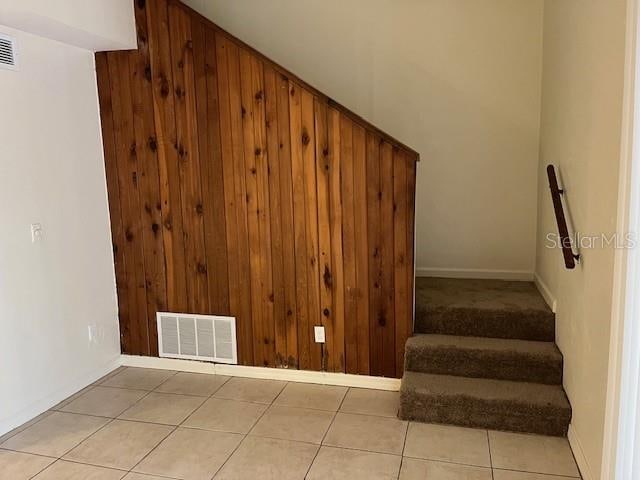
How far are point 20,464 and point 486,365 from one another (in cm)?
252

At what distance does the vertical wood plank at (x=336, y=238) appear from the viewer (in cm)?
312

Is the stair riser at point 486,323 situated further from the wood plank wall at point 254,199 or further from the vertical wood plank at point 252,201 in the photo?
the vertical wood plank at point 252,201

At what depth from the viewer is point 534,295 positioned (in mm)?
3486

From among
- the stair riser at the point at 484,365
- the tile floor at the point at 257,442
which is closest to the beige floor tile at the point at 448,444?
the tile floor at the point at 257,442

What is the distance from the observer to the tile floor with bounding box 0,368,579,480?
242cm

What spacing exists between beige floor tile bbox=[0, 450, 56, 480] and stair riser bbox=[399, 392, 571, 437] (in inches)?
73.7

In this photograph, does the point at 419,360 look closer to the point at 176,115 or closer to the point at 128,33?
the point at 176,115

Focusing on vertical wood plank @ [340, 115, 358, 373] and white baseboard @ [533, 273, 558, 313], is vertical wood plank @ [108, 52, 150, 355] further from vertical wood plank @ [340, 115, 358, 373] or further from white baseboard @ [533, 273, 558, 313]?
white baseboard @ [533, 273, 558, 313]

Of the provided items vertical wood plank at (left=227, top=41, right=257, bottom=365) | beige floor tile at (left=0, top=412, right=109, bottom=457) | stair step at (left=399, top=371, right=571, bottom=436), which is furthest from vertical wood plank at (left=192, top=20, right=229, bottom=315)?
stair step at (left=399, top=371, right=571, bottom=436)

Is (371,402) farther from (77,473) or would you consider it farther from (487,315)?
(77,473)

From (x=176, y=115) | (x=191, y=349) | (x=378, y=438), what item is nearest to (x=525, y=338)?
(x=378, y=438)

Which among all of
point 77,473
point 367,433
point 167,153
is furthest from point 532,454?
point 167,153

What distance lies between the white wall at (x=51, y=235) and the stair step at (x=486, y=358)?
7.01ft

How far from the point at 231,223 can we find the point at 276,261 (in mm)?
396
